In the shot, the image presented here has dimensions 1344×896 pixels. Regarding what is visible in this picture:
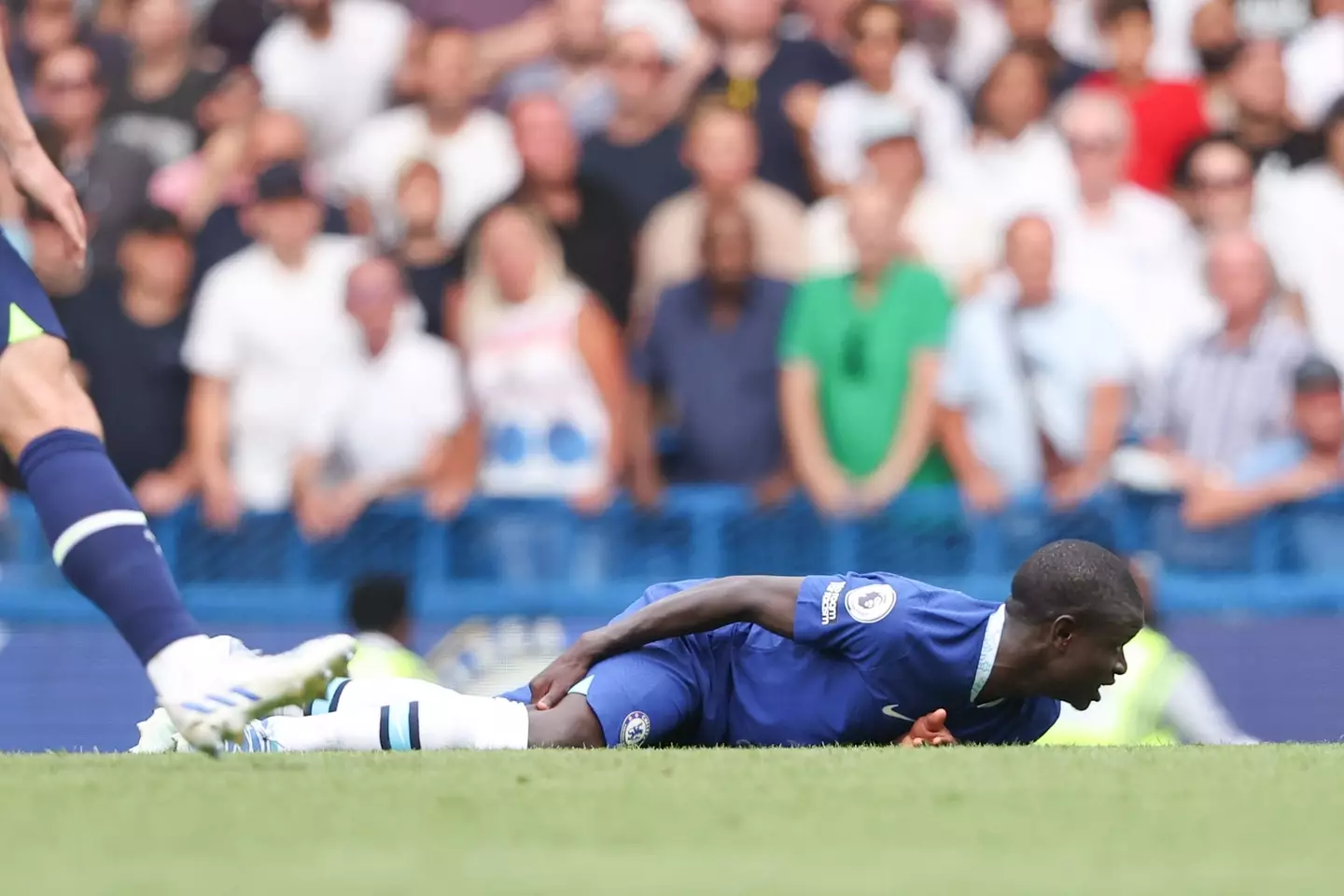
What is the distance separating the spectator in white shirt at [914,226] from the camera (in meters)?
9.46

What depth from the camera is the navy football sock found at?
4.54 metres

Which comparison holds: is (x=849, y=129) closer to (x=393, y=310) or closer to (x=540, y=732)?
(x=393, y=310)

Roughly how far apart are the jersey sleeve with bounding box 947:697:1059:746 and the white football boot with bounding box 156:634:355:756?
203 cm

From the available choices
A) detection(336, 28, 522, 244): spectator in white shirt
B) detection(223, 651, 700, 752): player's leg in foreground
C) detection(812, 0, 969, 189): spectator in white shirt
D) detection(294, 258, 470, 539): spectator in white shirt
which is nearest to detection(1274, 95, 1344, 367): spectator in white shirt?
detection(812, 0, 969, 189): spectator in white shirt

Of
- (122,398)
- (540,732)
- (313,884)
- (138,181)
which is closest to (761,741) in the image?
(540,732)

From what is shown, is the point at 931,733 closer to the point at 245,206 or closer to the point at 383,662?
the point at 383,662

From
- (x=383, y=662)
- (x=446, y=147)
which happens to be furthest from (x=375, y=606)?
(x=446, y=147)

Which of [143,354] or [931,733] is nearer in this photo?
[931,733]

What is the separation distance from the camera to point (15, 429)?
4.68m

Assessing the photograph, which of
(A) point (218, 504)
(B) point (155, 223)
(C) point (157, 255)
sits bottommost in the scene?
(A) point (218, 504)

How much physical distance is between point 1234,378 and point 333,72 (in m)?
4.67

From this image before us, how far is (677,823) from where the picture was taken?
3996 millimetres

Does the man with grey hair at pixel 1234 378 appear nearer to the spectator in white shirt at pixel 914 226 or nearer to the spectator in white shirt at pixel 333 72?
the spectator in white shirt at pixel 914 226

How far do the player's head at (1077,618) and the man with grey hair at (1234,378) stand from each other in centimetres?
354
